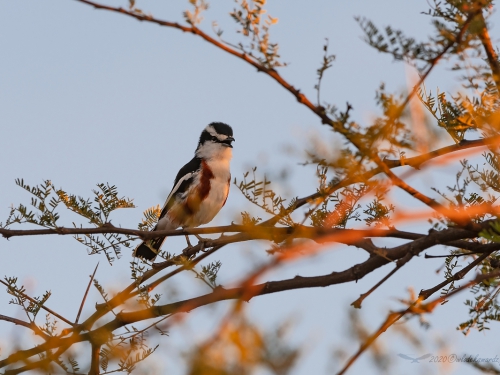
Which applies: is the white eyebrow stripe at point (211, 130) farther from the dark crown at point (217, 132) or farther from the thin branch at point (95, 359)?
the thin branch at point (95, 359)

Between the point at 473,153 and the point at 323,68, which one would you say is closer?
the point at 323,68

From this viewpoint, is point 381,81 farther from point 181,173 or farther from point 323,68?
point 181,173

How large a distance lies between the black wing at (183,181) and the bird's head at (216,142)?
0.70 ft

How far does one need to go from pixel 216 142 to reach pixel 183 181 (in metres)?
0.84

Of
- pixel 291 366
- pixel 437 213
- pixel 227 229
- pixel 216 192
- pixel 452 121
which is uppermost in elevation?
pixel 216 192

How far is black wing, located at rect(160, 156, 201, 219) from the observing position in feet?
27.8

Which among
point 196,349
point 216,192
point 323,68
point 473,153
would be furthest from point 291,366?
point 216,192

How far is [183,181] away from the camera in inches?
334

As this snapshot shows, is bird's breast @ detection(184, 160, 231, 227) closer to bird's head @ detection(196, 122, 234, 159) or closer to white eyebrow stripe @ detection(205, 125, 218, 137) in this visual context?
bird's head @ detection(196, 122, 234, 159)

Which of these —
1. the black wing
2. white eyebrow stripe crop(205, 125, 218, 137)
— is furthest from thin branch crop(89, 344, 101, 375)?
white eyebrow stripe crop(205, 125, 218, 137)

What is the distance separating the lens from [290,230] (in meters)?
3.45

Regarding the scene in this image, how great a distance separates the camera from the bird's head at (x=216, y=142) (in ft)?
29.0

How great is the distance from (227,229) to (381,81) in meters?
1.15

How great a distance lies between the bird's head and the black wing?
0.70 ft
